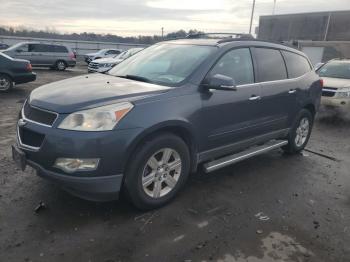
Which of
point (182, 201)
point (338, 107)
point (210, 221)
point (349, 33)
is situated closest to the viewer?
point (210, 221)

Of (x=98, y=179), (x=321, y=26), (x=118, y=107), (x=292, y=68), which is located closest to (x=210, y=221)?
(x=98, y=179)

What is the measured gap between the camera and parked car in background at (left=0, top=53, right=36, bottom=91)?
1138 centimetres

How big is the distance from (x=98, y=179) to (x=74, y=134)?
47cm

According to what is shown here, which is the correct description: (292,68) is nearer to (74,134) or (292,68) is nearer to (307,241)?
(307,241)

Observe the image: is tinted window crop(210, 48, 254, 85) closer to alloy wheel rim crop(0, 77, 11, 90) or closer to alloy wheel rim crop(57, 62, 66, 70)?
alloy wheel rim crop(0, 77, 11, 90)

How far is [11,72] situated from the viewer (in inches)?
452

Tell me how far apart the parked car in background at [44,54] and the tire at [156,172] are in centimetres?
1855

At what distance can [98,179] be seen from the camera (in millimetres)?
3260

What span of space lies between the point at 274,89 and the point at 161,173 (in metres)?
2.27

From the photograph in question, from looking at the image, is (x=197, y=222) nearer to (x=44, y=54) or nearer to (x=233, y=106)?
(x=233, y=106)

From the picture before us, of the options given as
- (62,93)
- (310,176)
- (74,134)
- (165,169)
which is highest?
(62,93)

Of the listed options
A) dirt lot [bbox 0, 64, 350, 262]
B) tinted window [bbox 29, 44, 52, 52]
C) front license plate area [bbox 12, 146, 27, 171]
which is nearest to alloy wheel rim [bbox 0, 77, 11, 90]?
dirt lot [bbox 0, 64, 350, 262]

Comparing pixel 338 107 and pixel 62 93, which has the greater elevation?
pixel 62 93

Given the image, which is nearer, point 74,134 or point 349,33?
point 74,134
